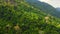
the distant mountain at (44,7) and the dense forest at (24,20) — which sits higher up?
the distant mountain at (44,7)

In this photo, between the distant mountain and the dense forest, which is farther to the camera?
the distant mountain

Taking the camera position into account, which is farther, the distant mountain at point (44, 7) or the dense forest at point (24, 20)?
the distant mountain at point (44, 7)

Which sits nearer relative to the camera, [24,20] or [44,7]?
[24,20]

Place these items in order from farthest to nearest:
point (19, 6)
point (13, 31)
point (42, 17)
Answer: point (19, 6), point (42, 17), point (13, 31)

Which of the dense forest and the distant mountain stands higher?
the distant mountain

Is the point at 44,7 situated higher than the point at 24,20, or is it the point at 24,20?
the point at 44,7

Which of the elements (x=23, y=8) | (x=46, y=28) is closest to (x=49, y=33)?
(x=46, y=28)

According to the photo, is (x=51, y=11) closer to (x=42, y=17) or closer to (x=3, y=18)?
(x=42, y=17)

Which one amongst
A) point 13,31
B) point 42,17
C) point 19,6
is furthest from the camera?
point 19,6
